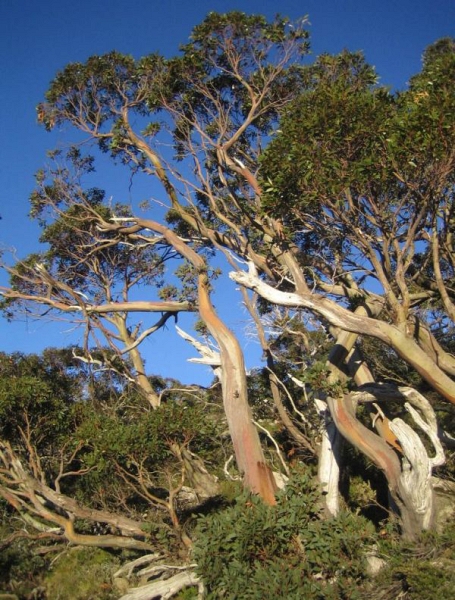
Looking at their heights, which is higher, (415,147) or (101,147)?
(101,147)

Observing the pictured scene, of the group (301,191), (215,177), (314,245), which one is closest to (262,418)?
(314,245)

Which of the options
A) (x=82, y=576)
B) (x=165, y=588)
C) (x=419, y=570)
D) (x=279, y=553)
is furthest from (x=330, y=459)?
(x=82, y=576)

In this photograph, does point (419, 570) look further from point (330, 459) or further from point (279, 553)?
point (330, 459)

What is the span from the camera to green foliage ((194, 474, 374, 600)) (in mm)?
7043

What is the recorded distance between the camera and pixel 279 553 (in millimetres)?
7699

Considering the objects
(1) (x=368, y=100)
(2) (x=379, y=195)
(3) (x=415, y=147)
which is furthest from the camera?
(2) (x=379, y=195)

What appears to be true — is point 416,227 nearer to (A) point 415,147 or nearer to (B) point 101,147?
(A) point 415,147

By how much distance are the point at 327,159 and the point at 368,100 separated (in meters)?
1.25

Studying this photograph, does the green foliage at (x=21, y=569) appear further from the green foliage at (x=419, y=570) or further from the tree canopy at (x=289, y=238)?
the green foliage at (x=419, y=570)

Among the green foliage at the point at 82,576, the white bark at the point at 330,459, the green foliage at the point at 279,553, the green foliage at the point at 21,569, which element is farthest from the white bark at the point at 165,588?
the white bark at the point at 330,459

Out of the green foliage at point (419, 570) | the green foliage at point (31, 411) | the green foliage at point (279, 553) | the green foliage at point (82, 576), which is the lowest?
the green foliage at point (419, 570)

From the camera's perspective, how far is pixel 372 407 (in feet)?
41.2

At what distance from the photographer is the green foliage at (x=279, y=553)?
Answer: 7.04 meters

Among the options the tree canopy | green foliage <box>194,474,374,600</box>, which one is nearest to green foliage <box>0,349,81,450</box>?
the tree canopy
